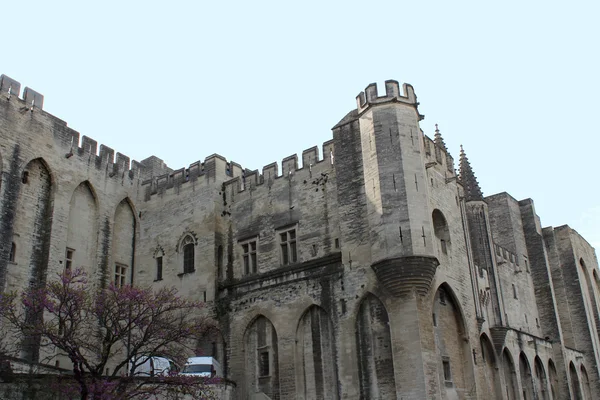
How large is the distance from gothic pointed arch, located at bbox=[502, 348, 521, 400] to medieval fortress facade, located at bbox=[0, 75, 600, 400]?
0.06 m

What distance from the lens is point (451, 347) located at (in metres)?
24.5

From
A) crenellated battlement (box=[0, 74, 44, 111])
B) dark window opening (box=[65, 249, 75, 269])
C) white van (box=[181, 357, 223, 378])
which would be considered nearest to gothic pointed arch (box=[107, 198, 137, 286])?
dark window opening (box=[65, 249, 75, 269])

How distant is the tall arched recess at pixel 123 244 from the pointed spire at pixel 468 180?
1662 cm

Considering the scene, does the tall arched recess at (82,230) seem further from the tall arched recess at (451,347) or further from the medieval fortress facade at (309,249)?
the tall arched recess at (451,347)

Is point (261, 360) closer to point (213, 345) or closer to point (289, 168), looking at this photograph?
point (213, 345)

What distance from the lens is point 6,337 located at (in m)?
24.0

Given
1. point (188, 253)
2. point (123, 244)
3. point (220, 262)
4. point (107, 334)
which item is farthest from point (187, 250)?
point (107, 334)

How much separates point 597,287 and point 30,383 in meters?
37.9

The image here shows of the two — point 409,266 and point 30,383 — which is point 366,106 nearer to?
point 409,266

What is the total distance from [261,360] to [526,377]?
43.9 feet

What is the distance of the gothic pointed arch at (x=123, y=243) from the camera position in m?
29.7

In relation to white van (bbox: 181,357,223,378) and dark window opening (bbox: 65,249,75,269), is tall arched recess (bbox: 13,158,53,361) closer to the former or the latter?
dark window opening (bbox: 65,249,75,269)

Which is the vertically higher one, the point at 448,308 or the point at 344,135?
the point at 344,135

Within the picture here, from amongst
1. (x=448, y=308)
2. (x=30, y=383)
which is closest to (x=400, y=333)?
(x=448, y=308)
